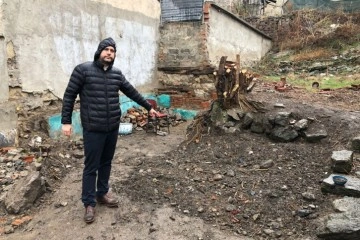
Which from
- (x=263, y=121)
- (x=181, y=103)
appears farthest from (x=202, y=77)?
(x=263, y=121)

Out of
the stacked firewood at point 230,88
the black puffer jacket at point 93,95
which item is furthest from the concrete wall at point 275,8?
the black puffer jacket at point 93,95

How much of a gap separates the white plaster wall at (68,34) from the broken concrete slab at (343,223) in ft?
14.9

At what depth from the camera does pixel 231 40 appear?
386 inches

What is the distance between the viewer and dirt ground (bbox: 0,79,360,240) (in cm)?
340

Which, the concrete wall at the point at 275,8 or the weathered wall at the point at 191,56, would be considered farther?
the concrete wall at the point at 275,8

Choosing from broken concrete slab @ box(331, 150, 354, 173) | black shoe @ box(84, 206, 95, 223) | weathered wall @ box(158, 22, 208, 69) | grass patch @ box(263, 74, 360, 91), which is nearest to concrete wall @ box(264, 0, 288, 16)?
grass patch @ box(263, 74, 360, 91)

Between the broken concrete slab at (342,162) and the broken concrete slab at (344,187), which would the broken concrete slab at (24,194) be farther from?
the broken concrete slab at (342,162)

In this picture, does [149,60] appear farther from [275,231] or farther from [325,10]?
[325,10]

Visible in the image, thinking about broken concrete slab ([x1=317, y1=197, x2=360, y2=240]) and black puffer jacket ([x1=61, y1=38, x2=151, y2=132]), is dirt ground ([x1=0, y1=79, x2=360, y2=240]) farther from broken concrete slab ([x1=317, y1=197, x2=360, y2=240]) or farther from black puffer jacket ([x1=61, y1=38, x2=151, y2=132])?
black puffer jacket ([x1=61, y1=38, x2=151, y2=132])

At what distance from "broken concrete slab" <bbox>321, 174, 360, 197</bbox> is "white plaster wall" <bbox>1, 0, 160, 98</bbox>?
175 inches

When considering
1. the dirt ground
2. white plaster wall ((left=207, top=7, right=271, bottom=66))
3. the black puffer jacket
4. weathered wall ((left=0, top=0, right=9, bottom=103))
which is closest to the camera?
the black puffer jacket

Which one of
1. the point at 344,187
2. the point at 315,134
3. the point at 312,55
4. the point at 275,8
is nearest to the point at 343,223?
the point at 344,187

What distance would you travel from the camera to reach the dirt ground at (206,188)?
340 cm

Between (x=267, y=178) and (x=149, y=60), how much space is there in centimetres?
496
